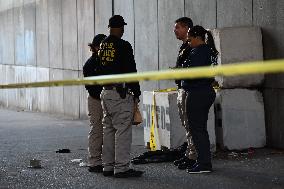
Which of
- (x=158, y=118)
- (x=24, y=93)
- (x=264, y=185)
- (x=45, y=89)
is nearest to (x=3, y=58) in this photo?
(x=24, y=93)

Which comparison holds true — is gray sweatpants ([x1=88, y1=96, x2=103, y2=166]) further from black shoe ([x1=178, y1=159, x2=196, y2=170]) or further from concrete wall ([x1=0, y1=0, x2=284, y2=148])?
concrete wall ([x1=0, y1=0, x2=284, y2=148])

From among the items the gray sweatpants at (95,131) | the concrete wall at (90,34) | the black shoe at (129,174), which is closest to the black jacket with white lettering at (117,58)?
the gray sweatpants at (95,131)

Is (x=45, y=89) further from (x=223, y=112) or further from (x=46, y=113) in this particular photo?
(x=223, y=112)

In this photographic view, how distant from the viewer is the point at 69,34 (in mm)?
17438

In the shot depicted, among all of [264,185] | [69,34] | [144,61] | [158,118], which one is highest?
[69,34]


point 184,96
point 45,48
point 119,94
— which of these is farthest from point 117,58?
A: point 45,48

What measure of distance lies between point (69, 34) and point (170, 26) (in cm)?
584

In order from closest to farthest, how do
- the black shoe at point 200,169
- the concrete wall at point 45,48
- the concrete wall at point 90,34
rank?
the black shoe at point 200,169, the concrete wall at point 90,34, the concrete wall at point 45,48

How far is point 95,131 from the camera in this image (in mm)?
8141

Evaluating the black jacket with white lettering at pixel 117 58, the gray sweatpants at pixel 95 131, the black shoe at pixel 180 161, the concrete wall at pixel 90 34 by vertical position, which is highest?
the concrete wall at pixel 90 34

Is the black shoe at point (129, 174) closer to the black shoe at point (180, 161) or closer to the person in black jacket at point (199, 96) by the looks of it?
the person in black jacket at point (199, 96)

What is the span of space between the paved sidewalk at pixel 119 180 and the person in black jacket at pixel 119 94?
0.28 meters

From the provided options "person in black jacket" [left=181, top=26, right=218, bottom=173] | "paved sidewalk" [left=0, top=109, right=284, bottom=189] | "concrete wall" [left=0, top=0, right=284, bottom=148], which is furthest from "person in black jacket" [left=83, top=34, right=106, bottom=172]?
"concrete wall" [left=0, top=0, right=284, bottom=148]

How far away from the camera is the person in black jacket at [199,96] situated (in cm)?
739
